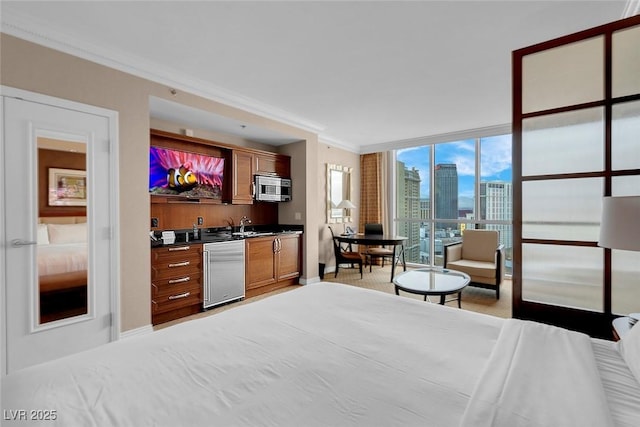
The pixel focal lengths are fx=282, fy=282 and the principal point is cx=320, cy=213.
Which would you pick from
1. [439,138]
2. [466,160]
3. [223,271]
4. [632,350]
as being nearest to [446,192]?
[466,160]

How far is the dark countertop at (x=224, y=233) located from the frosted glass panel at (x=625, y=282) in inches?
145

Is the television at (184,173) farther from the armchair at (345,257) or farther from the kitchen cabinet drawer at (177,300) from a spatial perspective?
the armchair at (345,257)

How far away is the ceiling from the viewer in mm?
2064

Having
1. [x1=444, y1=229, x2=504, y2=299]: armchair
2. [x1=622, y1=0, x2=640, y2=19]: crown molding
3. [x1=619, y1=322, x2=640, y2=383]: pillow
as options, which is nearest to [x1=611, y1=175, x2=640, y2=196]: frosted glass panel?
[x1=619, y1=322, x2=640, y2=383]: pillow

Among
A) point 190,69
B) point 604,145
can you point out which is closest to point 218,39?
point 190,69

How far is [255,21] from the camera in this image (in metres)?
2.19

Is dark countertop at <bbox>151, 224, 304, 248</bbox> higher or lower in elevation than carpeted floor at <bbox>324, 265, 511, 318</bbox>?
higher

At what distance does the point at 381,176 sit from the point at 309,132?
2364 millimetres

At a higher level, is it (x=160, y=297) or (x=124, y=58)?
(x=124, y=58)

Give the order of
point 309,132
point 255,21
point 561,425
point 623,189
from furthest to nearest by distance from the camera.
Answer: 1. point 309,132
2. point 255,21
3. point 623,189
4. point 561,425

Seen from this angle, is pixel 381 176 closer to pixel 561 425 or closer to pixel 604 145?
pixel 604 145

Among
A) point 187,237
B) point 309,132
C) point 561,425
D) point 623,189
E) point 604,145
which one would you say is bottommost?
point 561,425

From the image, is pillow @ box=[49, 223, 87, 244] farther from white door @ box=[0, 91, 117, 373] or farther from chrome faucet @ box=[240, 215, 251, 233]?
chrome faucet @ box=[240, 215, 251, 233]

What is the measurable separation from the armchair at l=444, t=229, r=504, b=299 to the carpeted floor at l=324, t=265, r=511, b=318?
0.20m
